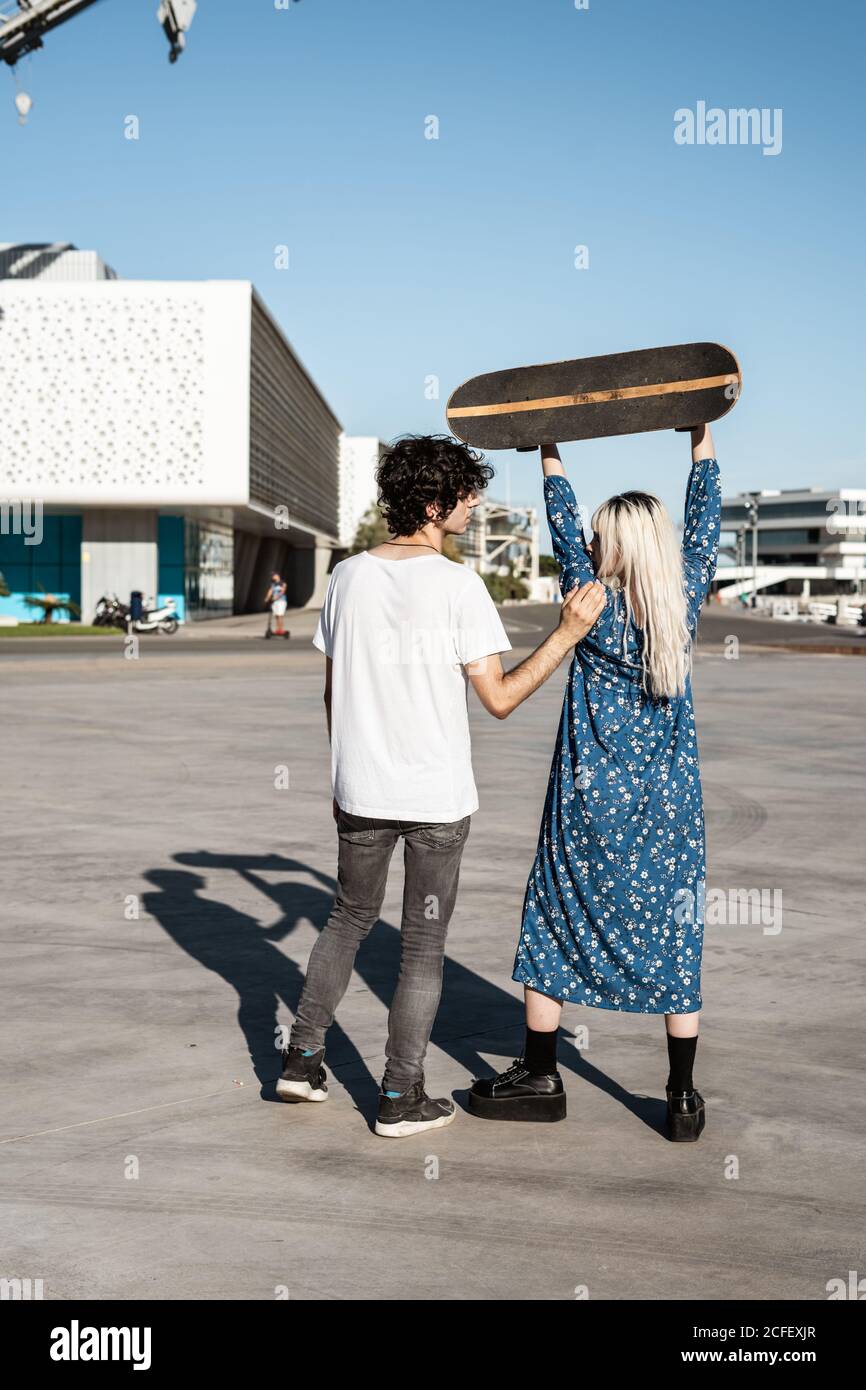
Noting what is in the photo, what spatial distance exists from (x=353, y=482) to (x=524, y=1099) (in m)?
101

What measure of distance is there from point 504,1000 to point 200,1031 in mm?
1122

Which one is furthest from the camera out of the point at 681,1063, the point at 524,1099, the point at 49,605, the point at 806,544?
the point at 806,544

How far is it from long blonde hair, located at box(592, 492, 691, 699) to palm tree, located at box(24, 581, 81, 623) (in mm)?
46505

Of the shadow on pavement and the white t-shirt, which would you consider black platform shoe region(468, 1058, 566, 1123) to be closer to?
the shadow on pavement

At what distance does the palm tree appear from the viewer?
→ 161ft

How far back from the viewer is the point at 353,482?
10319 cm

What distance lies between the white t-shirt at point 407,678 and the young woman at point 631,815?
0.31 metres

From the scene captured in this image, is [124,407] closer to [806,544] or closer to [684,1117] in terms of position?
[684,1117]

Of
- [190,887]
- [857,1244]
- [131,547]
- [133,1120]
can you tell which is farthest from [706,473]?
[131,547]
